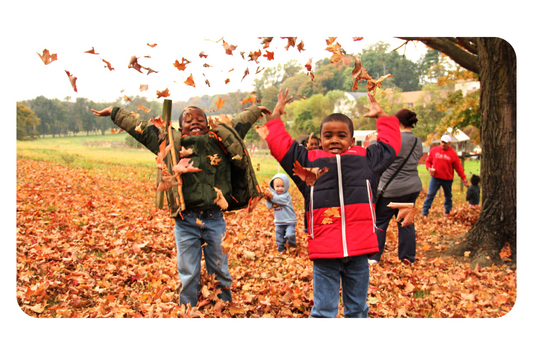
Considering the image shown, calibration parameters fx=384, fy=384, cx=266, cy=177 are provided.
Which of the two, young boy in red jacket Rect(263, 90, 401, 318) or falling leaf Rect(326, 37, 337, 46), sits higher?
falling leaf Rect(326, 37, 337, 46)

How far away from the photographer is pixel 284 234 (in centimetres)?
575

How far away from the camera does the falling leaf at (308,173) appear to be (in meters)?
2.71

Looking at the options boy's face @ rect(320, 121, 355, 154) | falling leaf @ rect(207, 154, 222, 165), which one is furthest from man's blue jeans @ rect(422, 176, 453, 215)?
falling leaf @ rect(207, 154, 222, 165)

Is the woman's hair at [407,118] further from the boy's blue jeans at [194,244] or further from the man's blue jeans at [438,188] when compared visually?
the man's blue jeans at [438,188]

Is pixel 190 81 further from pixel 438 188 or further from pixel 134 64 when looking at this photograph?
pixel 438 188

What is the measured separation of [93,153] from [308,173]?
8525 mm

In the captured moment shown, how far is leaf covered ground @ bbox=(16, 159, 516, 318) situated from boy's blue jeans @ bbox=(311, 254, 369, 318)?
847 mm

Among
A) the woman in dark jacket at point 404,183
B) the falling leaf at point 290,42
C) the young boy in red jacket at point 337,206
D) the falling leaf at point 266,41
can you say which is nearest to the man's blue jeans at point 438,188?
the woman in dark jacket at point 404,183

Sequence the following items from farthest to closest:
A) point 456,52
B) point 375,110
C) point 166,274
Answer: point 456,52 < point 166,274 < point 375,110

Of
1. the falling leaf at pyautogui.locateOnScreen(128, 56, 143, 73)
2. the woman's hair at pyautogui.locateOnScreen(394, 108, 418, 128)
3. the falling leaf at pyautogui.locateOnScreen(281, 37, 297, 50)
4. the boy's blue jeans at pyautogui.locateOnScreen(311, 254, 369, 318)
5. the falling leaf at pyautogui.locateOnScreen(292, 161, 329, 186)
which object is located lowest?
the boy's blue jeans at pyautogui.locateOnScreen(311, 254, 369, 318)

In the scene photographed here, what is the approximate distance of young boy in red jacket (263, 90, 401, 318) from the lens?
2.67 meters

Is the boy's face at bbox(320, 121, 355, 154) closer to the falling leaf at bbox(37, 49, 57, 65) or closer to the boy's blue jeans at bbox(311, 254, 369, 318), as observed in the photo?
the boy's blue jeans at bbox(311, 254, 369, 318)

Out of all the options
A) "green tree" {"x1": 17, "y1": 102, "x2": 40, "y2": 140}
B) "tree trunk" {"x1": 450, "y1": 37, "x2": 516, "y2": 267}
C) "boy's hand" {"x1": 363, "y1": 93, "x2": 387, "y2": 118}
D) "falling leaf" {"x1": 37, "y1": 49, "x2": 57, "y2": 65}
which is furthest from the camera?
"green tree" {"x1": 17, "y1": 102, "x2": 40, "y2": 140}

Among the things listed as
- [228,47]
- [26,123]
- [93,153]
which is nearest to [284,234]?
[228,47]
